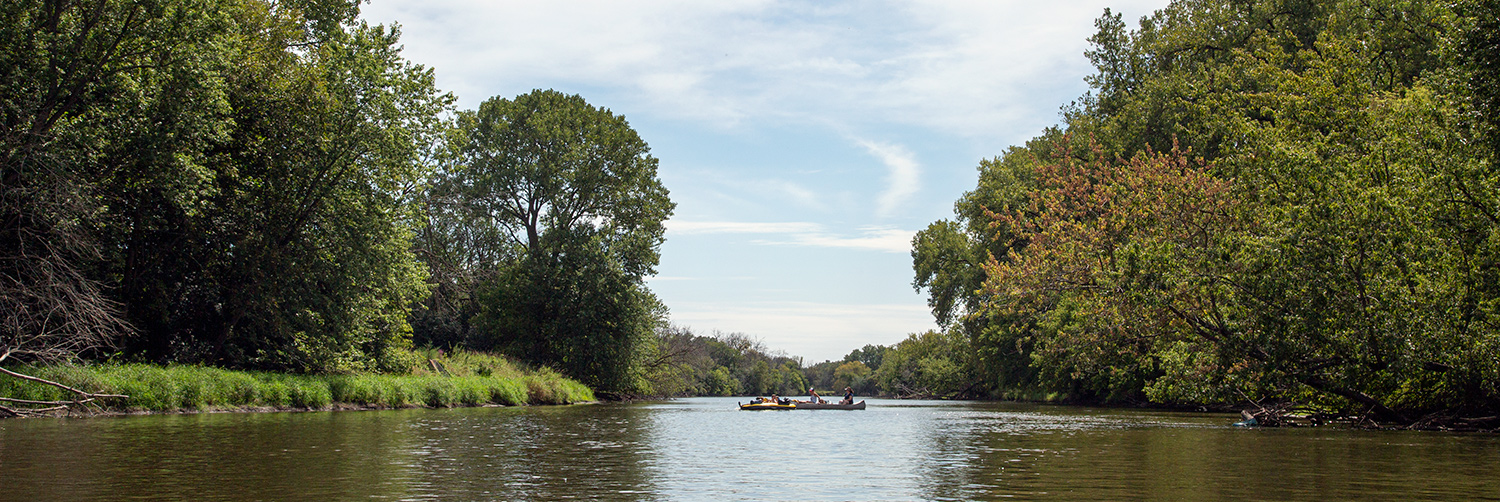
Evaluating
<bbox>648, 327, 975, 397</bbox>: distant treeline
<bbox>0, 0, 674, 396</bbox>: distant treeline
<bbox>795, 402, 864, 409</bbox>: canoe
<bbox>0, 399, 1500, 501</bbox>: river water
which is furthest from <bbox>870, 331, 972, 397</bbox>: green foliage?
<bbox>0, 399, 1500, 501</bbox>: river water

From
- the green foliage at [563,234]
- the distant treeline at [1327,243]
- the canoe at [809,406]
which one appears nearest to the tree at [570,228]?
the green foliage at [563,234]

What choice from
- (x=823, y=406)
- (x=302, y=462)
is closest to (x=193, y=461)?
(x=302, y=462)

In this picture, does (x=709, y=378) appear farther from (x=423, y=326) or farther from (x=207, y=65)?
(x=207, y=65)

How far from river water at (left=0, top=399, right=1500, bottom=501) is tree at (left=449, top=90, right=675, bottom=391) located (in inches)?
1275

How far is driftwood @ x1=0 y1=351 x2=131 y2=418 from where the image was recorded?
66.4ft

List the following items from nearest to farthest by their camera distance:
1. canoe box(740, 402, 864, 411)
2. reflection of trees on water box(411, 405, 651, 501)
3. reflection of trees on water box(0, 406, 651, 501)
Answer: reflection of trees on water box(0, 406, 651, 501)
reflection of trees on water box(411, 405, 651, 501)
canoe box(740, 402, 864, 411)

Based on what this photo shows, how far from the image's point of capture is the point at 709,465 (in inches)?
538

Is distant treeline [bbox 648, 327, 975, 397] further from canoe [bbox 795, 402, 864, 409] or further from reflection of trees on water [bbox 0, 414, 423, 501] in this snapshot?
reflection of trees on water [bbox 0, 414, 423, 501]

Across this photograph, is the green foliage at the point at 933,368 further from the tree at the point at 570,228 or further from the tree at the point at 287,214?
the tree at the point at 287,214

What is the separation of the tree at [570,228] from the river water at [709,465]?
32.4m

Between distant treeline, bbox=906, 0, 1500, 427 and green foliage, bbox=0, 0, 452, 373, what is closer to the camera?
distant treeline, bbox=906, 0, 1500, 427

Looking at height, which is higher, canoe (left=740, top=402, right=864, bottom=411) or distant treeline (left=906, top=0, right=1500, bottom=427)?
distant treeline (left=906, top=0, right=1500, bottom=427)

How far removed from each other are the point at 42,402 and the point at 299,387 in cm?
977

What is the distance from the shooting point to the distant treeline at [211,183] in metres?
22.4
